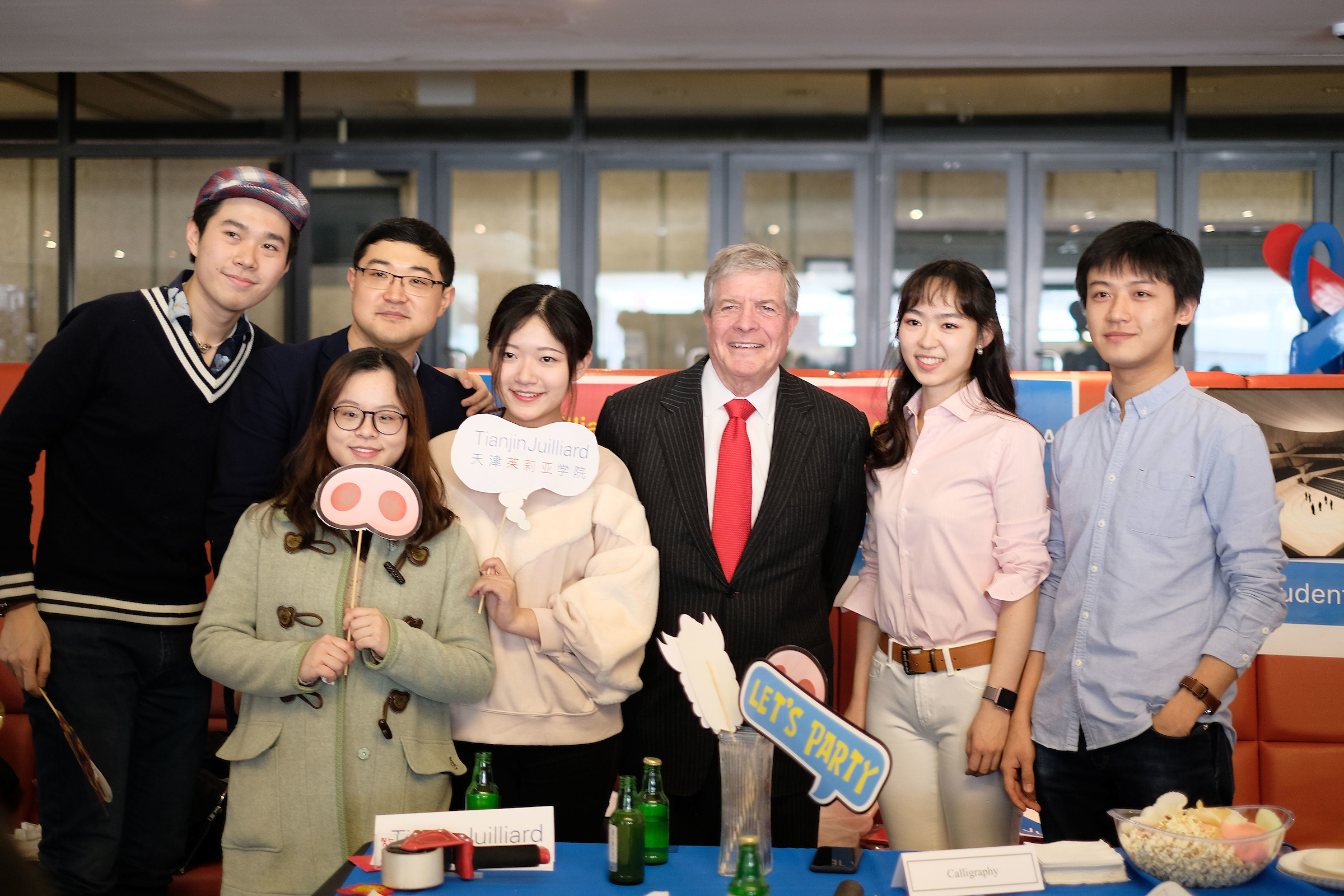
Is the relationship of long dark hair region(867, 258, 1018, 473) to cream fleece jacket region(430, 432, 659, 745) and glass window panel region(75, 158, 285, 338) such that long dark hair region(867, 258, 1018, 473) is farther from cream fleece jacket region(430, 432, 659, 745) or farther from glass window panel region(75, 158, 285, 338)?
glass window panel region(75, 158, 285, 338)

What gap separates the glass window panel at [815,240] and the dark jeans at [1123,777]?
530cm

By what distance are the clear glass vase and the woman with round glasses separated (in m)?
0.50

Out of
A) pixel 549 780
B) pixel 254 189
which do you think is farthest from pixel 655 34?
pixel 549 780

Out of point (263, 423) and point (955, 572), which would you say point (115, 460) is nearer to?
point (263, 423)

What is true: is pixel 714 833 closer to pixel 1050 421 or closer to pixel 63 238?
pixel 1050 421

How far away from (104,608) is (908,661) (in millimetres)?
1682

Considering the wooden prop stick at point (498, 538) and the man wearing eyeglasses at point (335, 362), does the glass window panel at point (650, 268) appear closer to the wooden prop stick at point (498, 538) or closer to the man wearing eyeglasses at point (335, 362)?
the man wearing eyeglasses at point (335, 362)

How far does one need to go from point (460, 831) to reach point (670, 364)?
6.25 metres

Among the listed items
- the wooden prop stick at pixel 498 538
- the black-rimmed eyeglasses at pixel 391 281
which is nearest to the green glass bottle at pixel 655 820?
the wooden prop stick at pixel 498 538

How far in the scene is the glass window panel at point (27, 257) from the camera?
7.44 metres

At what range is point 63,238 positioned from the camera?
24.3ft

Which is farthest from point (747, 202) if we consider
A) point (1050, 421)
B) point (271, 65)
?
point (1050, 421)

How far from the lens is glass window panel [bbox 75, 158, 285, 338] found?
7422mm

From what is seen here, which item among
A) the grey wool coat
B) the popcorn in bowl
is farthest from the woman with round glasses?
the popcorn in bowl
